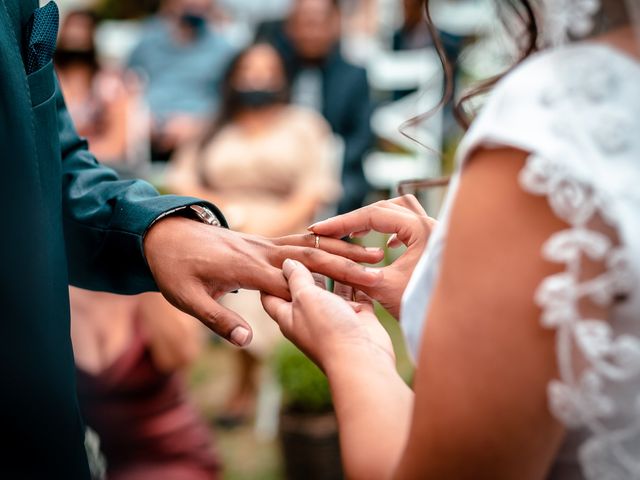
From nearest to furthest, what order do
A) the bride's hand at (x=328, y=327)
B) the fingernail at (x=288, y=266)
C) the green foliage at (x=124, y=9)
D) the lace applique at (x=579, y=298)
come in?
the lace applique at (x=579, y=298)
the bride's hand at (x=328, y=327)
the fingernail at (x=288, y=266)
the green foliage at (x=124, y=9)

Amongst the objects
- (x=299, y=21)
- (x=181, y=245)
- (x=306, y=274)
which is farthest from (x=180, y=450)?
(x=299, y=21)

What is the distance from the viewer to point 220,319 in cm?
171

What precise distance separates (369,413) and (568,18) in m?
0.62

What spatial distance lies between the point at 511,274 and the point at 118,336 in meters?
2.31

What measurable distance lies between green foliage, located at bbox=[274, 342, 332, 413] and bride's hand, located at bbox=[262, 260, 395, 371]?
7.47ft

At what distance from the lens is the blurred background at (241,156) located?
2969 millimetres

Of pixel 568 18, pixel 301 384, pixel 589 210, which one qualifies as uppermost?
pixel 568 18

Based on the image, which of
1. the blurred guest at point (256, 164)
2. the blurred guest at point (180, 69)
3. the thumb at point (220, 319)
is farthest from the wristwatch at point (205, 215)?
the blurred guest at point (180, 69)

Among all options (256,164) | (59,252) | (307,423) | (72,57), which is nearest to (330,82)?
(256,164)

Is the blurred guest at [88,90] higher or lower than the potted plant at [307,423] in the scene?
higher

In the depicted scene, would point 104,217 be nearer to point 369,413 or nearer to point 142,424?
point 369,413

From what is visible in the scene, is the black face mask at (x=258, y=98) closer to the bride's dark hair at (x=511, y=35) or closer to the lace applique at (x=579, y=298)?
the bride's dark hair at (x=511, y=35)

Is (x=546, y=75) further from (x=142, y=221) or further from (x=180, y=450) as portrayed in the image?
(x=180, y=450)

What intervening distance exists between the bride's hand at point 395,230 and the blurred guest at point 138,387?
53.9 inches
